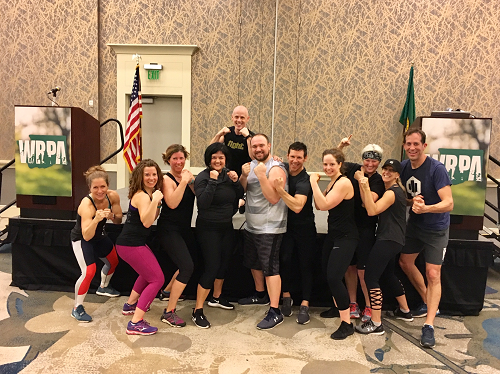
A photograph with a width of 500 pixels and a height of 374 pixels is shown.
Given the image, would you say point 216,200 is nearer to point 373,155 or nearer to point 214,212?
point 214,212

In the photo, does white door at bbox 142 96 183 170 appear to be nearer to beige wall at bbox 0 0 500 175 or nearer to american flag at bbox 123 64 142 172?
beige wall at bbox 0 0 500 175

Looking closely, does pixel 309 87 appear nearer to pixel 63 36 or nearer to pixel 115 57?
pixel 115 57

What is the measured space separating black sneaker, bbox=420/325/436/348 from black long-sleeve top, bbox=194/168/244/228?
164 cm

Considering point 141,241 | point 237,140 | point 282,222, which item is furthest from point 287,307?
point 237,140

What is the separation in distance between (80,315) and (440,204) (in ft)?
9.33

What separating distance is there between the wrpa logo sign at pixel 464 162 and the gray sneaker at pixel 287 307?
5.68 feet

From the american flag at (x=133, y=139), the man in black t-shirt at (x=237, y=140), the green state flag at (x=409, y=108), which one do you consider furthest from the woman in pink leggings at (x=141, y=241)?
the green state flag at (x=409, y=108)

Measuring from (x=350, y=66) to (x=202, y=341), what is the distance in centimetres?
560

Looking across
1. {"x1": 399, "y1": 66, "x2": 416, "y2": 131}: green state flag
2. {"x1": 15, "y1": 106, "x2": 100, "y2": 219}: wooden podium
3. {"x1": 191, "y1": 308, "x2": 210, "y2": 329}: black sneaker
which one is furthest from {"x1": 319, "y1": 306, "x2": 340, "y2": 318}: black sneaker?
{"x1": 399, "y1": 66, "x2": 416, "y2": 131}: green state flag

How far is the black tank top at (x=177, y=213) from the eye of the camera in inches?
110

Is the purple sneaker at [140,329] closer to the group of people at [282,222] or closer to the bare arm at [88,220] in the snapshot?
the group of people at [282,222]

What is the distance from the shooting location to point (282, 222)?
9.33ft

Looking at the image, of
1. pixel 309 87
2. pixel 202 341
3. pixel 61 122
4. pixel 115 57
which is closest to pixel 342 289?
pixel 202 341

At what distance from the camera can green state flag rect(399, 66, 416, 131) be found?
20.5ft
